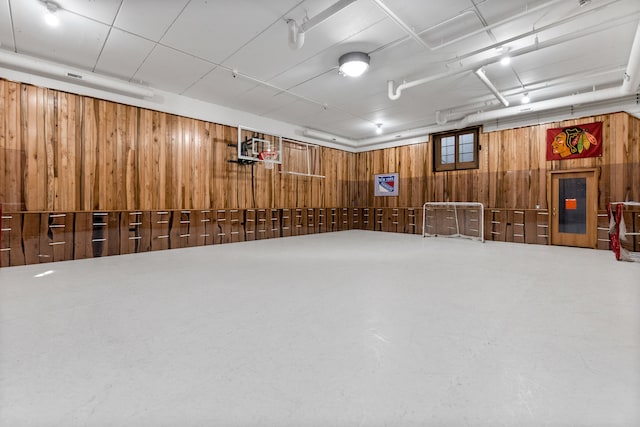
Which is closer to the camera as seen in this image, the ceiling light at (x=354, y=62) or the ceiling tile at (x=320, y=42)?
the ceiling tile at (x=320, y=42)

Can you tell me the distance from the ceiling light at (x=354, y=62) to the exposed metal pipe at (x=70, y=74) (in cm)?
388

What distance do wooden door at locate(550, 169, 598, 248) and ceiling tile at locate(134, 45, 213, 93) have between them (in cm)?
794

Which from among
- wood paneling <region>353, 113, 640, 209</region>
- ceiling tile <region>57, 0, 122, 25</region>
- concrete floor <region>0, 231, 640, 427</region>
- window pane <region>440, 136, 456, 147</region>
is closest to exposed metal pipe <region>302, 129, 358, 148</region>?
wood paneling <region>353, 113, 640, 209</region>

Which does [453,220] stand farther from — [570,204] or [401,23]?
[401,23]

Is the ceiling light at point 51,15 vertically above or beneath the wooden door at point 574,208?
above

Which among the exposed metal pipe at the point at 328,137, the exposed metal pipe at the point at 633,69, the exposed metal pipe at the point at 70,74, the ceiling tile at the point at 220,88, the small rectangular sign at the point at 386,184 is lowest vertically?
the small rectangular sign at the point at 386,184

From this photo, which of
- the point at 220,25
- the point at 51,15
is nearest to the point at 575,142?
the point at 220,25

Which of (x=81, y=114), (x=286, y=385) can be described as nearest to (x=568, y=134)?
(x=286, y=385)

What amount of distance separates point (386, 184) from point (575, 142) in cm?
491

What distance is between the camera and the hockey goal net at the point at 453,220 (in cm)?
787

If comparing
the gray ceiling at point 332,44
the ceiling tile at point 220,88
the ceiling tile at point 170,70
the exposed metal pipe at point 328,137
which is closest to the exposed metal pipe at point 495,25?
the gray ceiling at point 332,44

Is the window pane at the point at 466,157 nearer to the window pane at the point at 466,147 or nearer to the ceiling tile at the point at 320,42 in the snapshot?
the window pane at the point at 466,147

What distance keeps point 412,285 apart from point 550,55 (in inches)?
175

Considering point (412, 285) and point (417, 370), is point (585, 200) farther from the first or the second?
point (417, 370)
